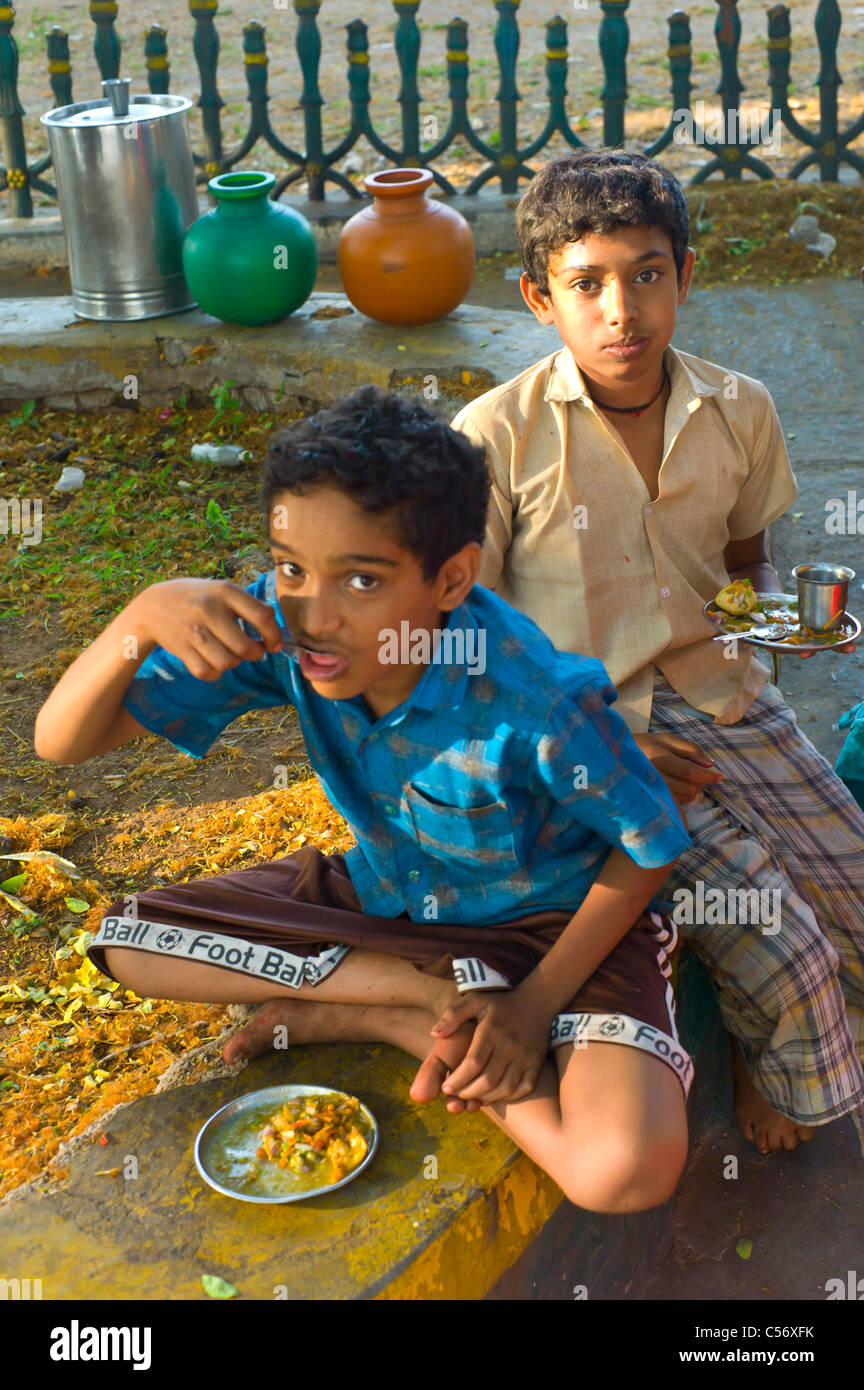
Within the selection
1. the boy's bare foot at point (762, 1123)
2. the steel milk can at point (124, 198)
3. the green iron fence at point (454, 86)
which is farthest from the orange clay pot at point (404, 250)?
the boy's bare foot at point (762, 1123)

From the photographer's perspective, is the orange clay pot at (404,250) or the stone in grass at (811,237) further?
the stone in grass at (811,237)

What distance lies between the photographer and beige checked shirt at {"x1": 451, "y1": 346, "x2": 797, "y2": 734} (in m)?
2.51

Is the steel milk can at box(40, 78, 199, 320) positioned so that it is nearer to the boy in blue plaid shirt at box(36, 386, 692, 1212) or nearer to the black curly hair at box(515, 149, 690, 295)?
the black curly hair at box(515, 149, 690, 295)

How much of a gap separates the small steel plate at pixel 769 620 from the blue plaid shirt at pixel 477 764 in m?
0.44

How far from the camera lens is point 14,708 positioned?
368 centimetres

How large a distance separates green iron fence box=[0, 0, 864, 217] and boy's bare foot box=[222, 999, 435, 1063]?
5.50m

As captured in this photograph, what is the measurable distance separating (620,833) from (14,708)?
219 cm

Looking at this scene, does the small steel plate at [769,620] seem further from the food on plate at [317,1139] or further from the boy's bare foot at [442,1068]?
the food on plate at [317,1139]

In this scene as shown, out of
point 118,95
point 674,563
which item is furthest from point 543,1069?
point 118,95

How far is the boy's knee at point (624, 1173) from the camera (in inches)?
73.3

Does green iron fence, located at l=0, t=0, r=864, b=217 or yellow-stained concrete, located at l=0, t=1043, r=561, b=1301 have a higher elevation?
green iron fence, located at l=0, t=0, r=864, b=217

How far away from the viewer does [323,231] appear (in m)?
7.00

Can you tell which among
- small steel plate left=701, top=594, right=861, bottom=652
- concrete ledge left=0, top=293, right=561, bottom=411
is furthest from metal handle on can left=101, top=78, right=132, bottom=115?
small steel plate left=701, top=594, right=861, bottom=652

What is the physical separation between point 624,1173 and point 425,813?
58cm
